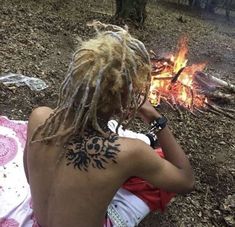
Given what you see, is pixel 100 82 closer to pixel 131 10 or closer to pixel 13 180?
pixel 13 180

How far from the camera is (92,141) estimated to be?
80.5 inches

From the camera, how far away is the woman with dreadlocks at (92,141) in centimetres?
195

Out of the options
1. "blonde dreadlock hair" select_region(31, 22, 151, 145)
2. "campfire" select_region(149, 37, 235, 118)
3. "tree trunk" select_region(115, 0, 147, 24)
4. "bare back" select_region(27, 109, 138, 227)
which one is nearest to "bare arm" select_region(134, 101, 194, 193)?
"bare back" select_region(27, 109, 138, 227)

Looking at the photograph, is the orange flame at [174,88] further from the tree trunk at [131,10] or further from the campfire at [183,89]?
the tree trunk at [131,10]

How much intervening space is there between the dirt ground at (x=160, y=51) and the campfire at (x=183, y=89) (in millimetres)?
139

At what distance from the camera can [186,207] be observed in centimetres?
334

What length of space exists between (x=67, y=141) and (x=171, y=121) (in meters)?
2.54

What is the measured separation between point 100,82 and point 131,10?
594 cm

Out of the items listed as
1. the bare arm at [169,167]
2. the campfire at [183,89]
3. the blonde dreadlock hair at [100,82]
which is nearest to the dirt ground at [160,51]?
the campfire at [183,89]

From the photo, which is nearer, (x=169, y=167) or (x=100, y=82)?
(x=100, y=82)

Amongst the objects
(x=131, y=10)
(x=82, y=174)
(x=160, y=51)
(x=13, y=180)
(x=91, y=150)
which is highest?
(x=91, y=150)

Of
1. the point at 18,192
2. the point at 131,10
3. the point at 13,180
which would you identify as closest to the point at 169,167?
the point at 18,192

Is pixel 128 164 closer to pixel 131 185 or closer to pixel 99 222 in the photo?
pixel 99 222

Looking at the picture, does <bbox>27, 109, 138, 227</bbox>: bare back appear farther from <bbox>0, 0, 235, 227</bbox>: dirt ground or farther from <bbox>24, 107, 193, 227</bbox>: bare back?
<bbox>0, 0, 235, 227</bbox>: dirt ground
